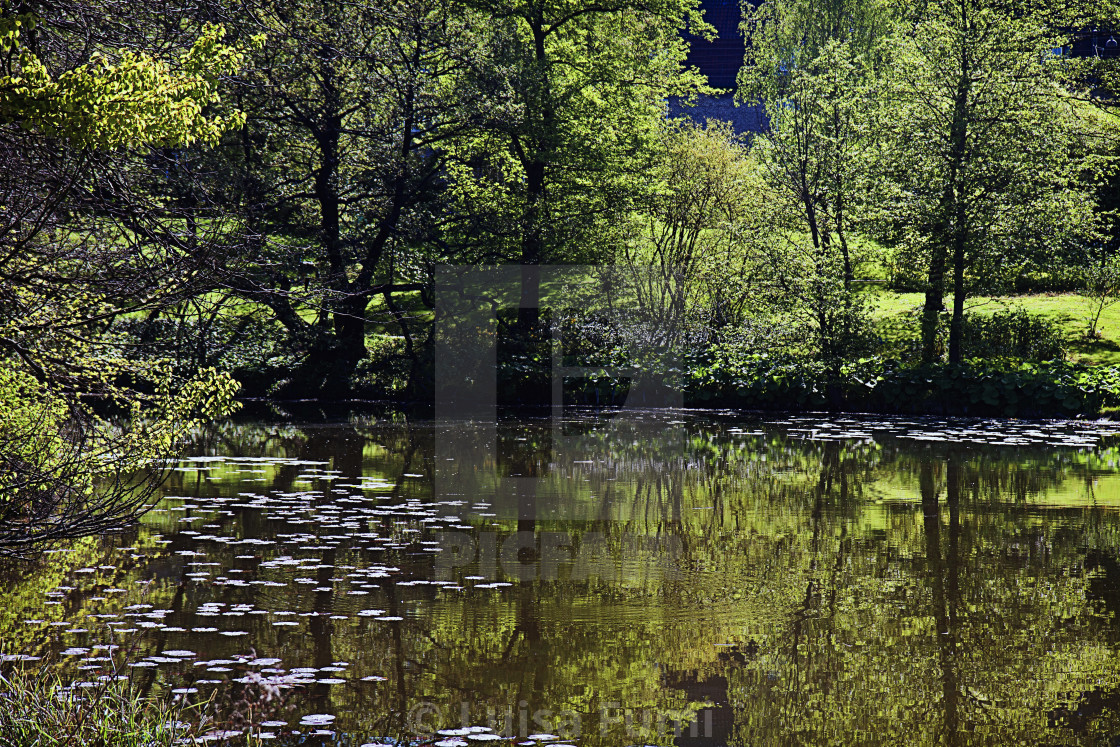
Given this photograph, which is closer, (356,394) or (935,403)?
(935,403)

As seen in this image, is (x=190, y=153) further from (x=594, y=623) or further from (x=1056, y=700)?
(x=1056, y=700)

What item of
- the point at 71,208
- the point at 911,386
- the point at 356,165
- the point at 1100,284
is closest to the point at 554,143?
the point at 356,165

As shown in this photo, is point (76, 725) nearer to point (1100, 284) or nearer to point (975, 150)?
point (975, 150)

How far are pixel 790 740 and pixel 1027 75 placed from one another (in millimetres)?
20195

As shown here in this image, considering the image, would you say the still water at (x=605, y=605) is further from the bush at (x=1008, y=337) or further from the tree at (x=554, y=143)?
the tree at (x=554, y=143)

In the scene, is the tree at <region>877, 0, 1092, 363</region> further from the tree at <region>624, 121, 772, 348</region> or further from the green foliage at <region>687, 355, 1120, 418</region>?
the tree at <region>624, 121, 772, 348</region>

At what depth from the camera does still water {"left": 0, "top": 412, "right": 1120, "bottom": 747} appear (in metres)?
5.71

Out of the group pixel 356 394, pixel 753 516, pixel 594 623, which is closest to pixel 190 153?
pixel 356 394

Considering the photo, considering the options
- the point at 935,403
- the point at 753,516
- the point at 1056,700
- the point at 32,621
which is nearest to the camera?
the point at 1056,700

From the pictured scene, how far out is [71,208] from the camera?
6652mm

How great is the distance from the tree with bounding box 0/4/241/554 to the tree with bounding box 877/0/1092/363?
674 inches

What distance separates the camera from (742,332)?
2347 cm

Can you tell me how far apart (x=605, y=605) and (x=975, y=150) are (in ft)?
57.3

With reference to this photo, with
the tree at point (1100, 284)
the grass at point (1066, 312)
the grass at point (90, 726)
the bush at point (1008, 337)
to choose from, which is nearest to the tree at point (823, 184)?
the grass at point (1066, 312)
